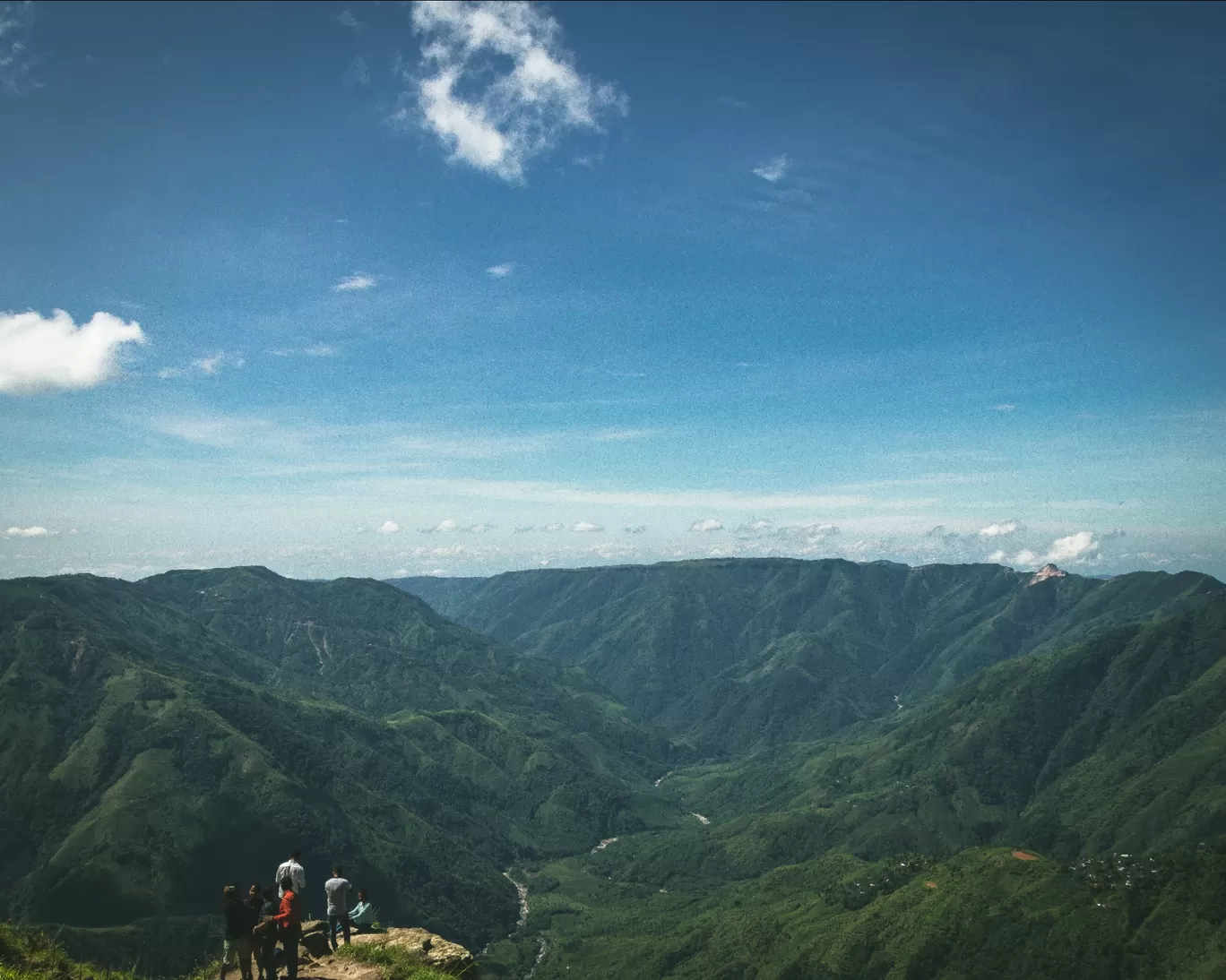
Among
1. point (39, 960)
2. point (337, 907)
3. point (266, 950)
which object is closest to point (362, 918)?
point (337, 907)

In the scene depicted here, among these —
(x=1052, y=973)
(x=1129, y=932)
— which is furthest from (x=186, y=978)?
(x=1129, y=932)

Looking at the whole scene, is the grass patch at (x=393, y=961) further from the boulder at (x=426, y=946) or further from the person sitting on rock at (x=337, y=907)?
the person sitting on rock at (x=337, y=907)

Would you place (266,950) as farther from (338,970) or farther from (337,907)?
(337,907)

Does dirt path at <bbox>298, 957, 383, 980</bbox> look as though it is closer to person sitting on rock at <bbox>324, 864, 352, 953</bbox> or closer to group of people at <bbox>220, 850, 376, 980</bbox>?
group of people at <bbox>220, 850, 376, 980</bbox>

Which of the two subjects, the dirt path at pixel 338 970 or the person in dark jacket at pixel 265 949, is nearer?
the person in dark jacket at pixel 265 949

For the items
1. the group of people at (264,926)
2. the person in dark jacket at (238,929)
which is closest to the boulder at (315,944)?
the group of people at (264,926)
